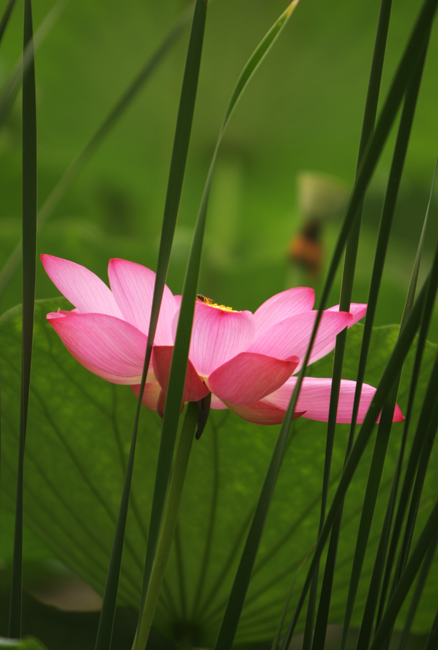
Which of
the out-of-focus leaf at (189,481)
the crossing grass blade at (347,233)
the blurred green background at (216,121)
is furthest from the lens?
the blurred green background at (216,121)

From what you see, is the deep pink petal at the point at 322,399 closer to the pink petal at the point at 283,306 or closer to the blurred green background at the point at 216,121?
the pink petal at the point at 283,306

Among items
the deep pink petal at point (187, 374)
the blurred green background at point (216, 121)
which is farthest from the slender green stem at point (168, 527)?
the blurred green background at point (216, 121)

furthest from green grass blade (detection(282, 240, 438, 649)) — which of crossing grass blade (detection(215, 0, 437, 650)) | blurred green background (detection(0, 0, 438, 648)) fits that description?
blurred green background (detection(0, 0, 438, 648))

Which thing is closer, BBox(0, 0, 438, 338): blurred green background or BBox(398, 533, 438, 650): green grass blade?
BBox(398, 533, 438, 650): green grass blade

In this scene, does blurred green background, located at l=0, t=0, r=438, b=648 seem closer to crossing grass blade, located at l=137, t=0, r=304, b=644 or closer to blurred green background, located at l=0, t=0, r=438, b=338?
blurred green background, located at l=0, t=0, r=438, b=338

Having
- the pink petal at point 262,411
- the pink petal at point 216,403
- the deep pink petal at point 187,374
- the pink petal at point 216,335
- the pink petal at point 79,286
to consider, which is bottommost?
the pink petal at point 216,403

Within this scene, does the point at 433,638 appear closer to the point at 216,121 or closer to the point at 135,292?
the point at 135,292
